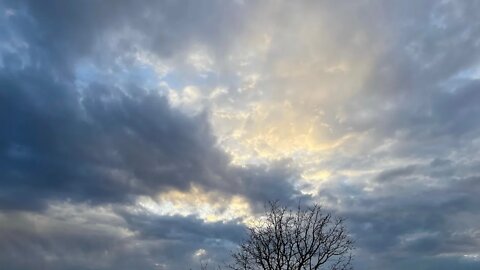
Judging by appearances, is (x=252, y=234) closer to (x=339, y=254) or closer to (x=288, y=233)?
(x=288, y=233)

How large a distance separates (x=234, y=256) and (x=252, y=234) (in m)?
2.80

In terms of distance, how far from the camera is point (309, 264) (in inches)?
1555

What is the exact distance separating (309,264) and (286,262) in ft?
6.68

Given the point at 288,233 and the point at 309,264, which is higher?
the point at 288,233

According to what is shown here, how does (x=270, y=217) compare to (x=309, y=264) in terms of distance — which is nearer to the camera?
(x=309, y=264)

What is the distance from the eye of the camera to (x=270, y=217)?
Result: 4275 cm

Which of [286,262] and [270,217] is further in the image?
[270,217]

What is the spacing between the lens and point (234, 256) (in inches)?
1676

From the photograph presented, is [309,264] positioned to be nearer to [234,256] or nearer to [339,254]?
[339,254]

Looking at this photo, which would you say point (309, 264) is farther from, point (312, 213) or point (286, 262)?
point (312, 213)

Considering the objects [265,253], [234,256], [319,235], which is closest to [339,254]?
[319,235]

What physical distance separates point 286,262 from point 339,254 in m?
4.80

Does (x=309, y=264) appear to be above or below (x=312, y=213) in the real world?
below

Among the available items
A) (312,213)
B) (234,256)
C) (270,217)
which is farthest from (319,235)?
(234,256)
